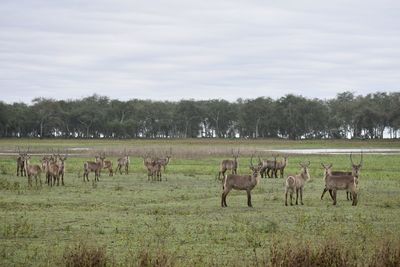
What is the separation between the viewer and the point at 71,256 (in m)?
14.0

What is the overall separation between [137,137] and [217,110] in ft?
70.7

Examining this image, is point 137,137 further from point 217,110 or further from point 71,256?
point 71,256

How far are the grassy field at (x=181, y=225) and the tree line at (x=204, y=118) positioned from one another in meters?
116

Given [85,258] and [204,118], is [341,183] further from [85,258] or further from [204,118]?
[204,118]

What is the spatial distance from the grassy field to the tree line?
11620 centimetres

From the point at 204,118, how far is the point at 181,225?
148 m

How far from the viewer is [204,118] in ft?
550

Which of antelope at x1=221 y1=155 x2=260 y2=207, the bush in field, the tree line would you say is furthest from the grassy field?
the tree line

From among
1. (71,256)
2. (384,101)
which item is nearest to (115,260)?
(71,256)

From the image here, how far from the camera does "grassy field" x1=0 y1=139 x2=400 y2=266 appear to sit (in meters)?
15.2

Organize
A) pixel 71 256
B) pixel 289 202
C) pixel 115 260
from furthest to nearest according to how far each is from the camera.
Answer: pixel 289 202 < pixel 115 260 < pixel 71 256

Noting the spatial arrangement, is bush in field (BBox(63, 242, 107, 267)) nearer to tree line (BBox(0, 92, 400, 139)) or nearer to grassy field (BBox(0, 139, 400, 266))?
grassy field (BBox(0, 139, 400, 266))

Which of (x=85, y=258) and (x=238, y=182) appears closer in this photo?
(x=85, y=258)

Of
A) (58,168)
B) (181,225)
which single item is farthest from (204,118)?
(181,225)
